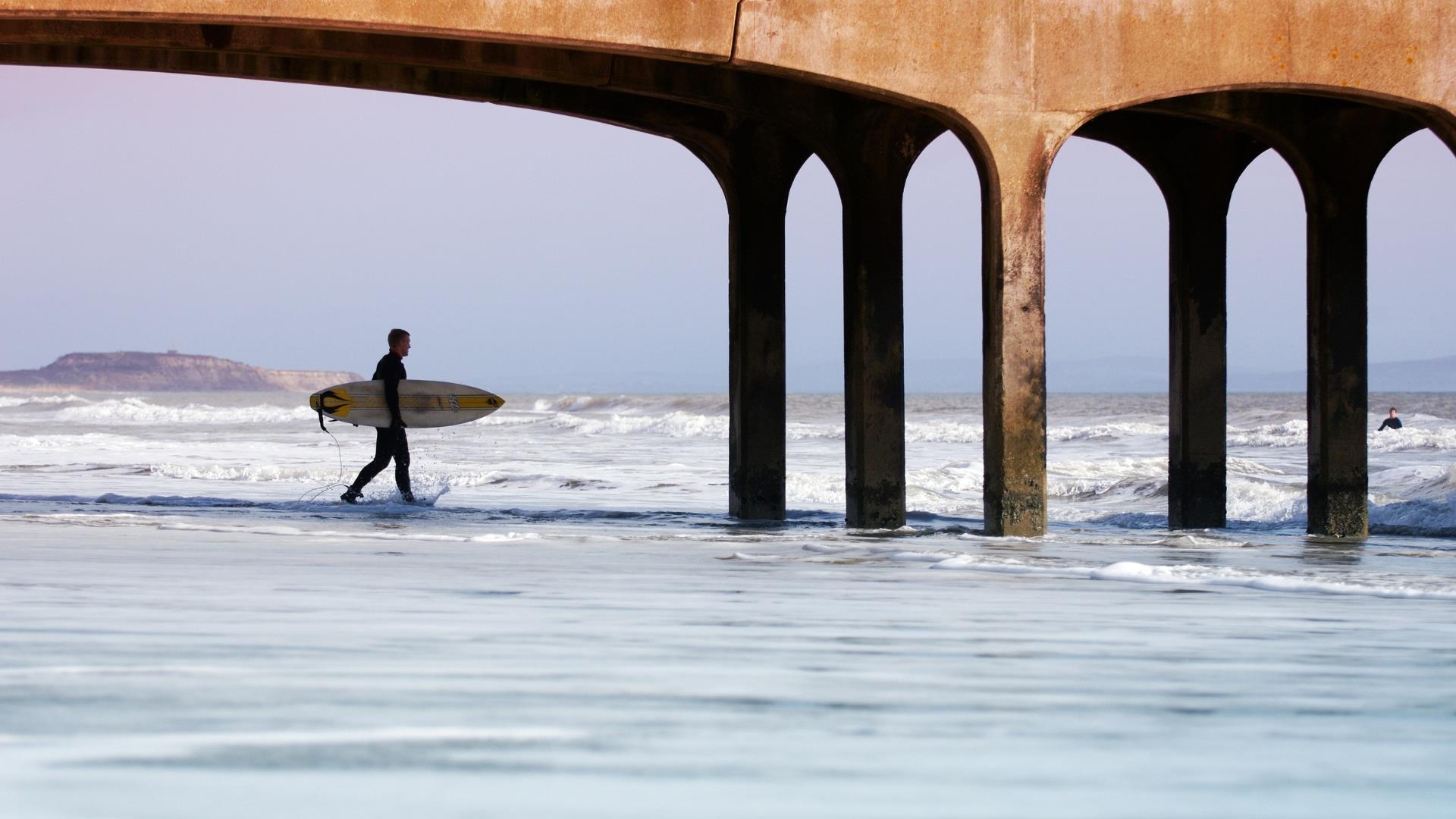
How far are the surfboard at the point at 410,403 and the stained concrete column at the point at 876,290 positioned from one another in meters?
4.80

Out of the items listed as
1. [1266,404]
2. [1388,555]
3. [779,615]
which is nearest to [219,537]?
[779,615]

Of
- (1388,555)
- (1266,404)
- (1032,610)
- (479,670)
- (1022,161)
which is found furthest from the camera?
(1266,404)

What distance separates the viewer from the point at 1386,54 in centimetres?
1032

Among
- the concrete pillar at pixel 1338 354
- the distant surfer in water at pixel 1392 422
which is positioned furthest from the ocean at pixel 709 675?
the distant surfer in water at pixel 1392 422

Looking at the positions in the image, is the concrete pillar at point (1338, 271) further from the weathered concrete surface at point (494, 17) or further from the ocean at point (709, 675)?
the weathered concrete surface at point (494, 17)

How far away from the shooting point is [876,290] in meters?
12.1

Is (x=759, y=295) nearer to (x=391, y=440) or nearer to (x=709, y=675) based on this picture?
(x=391, y=440)

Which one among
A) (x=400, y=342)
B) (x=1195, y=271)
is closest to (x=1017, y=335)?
(x=1195, y=271)

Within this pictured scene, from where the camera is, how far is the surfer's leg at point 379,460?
46.5 ft

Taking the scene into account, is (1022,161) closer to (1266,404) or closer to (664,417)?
(664,417)

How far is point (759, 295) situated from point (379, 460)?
4021 millimetres

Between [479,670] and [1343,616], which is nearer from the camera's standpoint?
[479,670]

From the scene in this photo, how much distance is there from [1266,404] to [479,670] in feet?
232

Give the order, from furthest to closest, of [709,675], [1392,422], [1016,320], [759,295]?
[1392,422], [759,295], [1016,320], [709,675]
